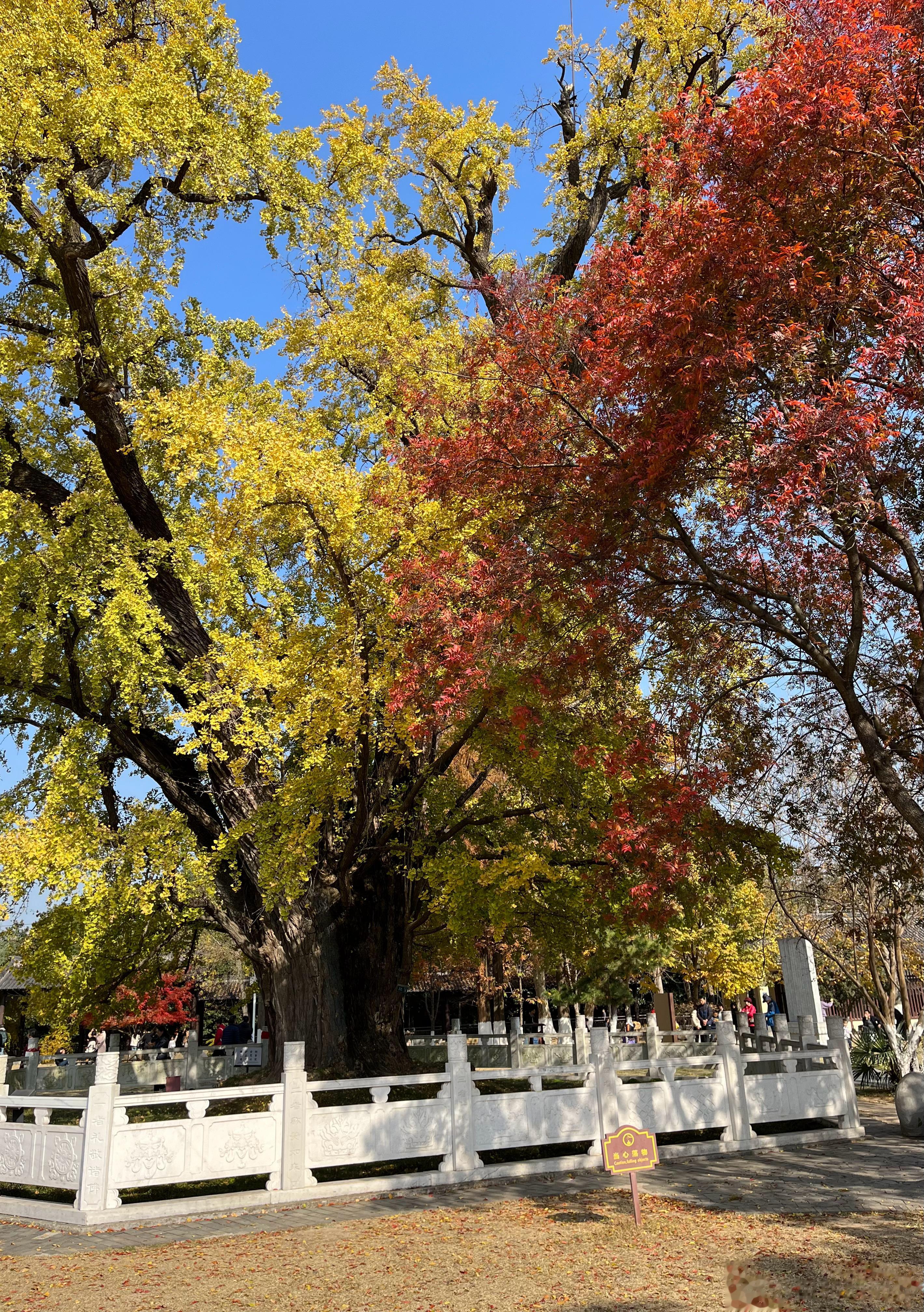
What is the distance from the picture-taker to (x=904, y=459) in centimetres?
802

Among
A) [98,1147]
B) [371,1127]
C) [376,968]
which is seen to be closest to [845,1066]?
[376,968]

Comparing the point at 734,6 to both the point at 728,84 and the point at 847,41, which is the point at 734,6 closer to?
the point at 728,84

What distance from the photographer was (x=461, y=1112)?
9734 millimetres

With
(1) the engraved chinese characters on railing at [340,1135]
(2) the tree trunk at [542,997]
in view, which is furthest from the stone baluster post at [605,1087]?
(2) the tree trunk at [542,997]

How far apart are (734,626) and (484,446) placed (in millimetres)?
3127

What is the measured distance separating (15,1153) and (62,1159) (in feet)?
2.72

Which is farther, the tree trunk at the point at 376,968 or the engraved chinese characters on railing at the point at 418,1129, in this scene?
the tree trunk at the point at 376,968

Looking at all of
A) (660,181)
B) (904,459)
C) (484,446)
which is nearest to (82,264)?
(484,446)

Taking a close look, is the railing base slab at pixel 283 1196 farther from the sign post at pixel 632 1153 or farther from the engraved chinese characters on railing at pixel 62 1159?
the sign post at pixel 632 1153

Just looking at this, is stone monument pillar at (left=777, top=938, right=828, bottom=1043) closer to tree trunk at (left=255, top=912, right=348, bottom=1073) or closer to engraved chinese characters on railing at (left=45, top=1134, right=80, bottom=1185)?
tree trunk at (left=255, top=912, right=348, bottom=1073)

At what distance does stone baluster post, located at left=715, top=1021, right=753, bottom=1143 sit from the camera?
36.8 ft

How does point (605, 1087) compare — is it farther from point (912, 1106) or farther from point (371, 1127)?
point (912, 1106)

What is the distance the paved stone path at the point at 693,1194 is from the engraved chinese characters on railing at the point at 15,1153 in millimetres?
548

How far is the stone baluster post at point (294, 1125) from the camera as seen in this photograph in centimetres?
889
